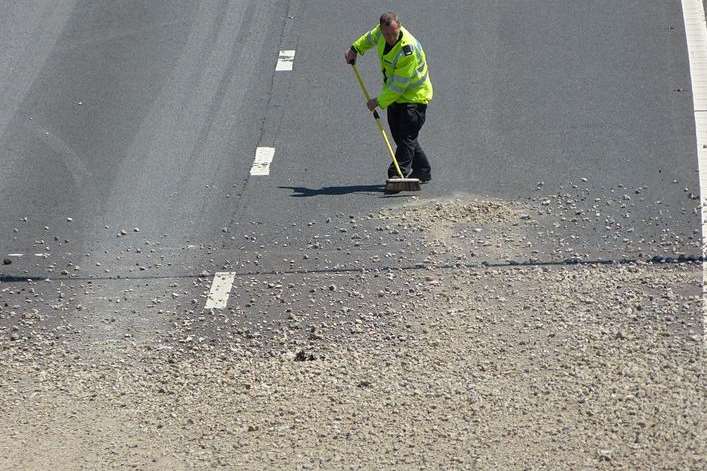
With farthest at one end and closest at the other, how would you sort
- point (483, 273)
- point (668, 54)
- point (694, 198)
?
1. point (668, 54)
2. point (694, 198)
3. point (483, 273)

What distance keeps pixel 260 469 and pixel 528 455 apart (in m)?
1.77

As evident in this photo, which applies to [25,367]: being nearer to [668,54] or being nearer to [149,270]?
[149,270]

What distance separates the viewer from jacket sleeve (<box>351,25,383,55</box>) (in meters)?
13.0

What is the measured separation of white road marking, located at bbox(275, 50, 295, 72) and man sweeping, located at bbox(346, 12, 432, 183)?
7.06 feet

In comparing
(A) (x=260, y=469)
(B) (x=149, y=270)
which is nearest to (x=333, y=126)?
(B) (x=149, y=270)

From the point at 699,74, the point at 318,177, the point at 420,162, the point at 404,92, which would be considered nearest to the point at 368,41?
the point at 404,92

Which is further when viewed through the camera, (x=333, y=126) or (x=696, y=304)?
(x=333, y=126)

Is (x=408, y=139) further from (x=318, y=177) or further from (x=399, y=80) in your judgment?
Answer: (x=318, y=177)

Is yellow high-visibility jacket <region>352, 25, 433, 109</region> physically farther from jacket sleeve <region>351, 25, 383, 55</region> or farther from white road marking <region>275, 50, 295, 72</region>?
white road marking <region>275, 50, 295, 72</region>

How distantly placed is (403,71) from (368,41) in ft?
1.85

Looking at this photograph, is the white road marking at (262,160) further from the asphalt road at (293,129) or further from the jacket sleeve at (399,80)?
the jacket sleeve at (399,80)

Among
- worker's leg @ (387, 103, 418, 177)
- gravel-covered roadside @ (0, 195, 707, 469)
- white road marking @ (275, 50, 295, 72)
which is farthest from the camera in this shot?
white road marking @ (275, 50, 295, 72)

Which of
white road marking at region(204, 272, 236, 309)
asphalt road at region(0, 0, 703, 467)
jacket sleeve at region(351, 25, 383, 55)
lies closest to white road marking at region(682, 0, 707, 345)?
asphalt road at region(0, 0, 703, 467)

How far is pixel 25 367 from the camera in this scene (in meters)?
10.1
